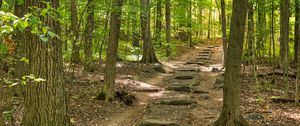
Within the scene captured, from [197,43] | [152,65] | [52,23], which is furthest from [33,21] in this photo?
[197,43]

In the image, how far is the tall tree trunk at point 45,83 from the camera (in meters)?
5.95

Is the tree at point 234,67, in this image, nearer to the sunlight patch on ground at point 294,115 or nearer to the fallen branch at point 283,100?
the sunlight patch on ground at point 294,115

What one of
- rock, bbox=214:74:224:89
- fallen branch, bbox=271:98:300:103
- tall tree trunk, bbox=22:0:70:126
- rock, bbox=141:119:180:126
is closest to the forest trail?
rock, bbox=141:119:180:126

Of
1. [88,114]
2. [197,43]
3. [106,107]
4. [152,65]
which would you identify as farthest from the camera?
[197,43]

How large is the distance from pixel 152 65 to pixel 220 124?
11.9 m

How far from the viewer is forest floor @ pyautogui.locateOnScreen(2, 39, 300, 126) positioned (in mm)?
9805

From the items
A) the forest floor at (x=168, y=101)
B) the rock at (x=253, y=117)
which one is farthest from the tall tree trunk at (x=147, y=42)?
the rock at (x=253, y=117)

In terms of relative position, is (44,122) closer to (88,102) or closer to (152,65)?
(88,102)

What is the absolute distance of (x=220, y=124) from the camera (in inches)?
325

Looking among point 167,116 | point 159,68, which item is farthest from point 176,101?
point 159,68

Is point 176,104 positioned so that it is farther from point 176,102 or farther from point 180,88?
point 180,88

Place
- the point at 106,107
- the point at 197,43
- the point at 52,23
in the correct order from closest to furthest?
the point at 52,23, the point at 106,107, the point at 197,43

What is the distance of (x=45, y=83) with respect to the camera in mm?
Answer: 6078

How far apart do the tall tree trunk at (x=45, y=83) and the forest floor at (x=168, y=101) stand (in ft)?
10.1
